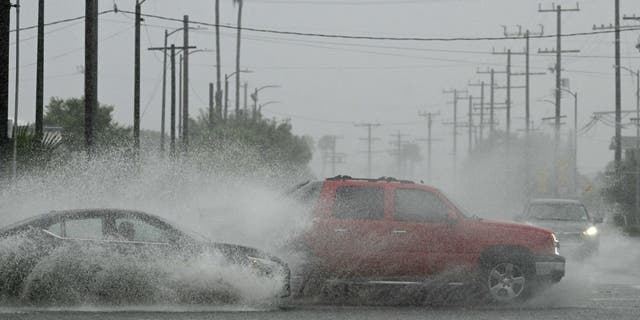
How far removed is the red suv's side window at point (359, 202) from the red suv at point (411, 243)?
0.01 meters

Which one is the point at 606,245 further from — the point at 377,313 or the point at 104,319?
the point at 104,319

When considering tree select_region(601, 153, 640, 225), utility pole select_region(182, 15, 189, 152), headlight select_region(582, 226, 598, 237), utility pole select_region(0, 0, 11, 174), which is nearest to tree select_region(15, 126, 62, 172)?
utility pole select_region(0, 0, 11, 174)

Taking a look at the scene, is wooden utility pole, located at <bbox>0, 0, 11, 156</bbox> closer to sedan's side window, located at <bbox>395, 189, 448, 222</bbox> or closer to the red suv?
the red suv

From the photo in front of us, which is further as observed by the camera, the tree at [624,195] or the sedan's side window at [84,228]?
the tree at [624,195]

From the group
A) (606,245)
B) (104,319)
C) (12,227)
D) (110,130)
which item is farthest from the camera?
(110,130)

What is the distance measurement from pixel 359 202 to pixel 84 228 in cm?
408

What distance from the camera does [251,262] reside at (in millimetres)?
15531

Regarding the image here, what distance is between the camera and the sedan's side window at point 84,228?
603 inches

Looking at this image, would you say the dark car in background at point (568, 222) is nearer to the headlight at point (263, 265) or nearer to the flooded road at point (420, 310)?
the flooded road at point (420, 310)

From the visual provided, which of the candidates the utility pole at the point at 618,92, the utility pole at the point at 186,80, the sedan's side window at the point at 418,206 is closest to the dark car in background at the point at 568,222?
the sedan's side window at the point at 418,206

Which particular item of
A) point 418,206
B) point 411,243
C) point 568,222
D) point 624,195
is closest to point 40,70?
point 568,222

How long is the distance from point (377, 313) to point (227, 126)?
59.5 meters

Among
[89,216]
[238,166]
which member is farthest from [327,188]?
[238,166]

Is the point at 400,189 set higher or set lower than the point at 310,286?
higher
